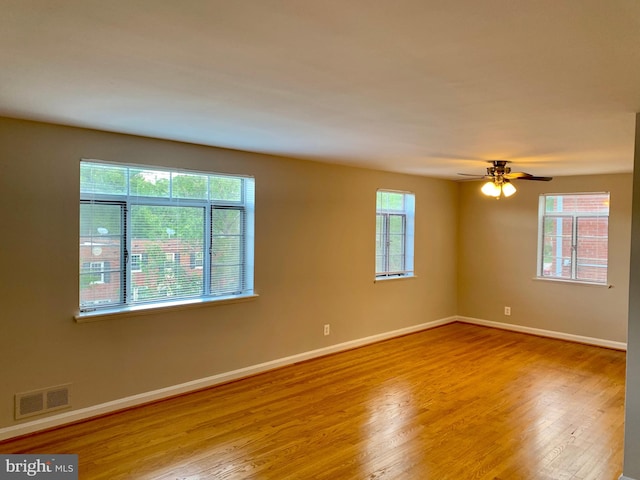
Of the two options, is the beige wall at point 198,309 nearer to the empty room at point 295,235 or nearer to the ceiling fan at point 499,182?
the empty room at point 295,235

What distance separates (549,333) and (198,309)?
4.92 m

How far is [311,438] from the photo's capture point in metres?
3.26

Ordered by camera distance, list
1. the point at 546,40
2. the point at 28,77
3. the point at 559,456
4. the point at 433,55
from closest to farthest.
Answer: the point at 546,40 < the point at 433,55 < the point at 28,77 < the point at 559,456

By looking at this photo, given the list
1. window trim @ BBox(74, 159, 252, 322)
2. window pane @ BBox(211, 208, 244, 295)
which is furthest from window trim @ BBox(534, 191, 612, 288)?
window pane @ BBox(211, 208, 244, 295)

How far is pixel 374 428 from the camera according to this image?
3.44 metres

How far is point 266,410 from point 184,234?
5.58 ft

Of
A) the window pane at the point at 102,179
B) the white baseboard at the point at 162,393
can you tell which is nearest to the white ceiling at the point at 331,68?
the window pane at the point at 102,179

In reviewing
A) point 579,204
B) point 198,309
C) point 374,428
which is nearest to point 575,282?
point 579,204

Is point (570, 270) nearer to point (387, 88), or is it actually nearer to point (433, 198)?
point (433, 198)

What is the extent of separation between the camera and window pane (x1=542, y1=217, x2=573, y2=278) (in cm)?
624

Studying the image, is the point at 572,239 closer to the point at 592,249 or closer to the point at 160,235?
the point at 592,249

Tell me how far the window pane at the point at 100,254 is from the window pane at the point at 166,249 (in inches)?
5.1

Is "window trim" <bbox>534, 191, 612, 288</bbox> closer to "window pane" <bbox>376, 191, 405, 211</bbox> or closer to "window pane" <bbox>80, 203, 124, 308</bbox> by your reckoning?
"window pane" <bbox>376, 191, 405, 211</bbox>

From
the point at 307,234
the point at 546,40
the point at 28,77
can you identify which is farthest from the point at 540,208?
the point at 28,77
